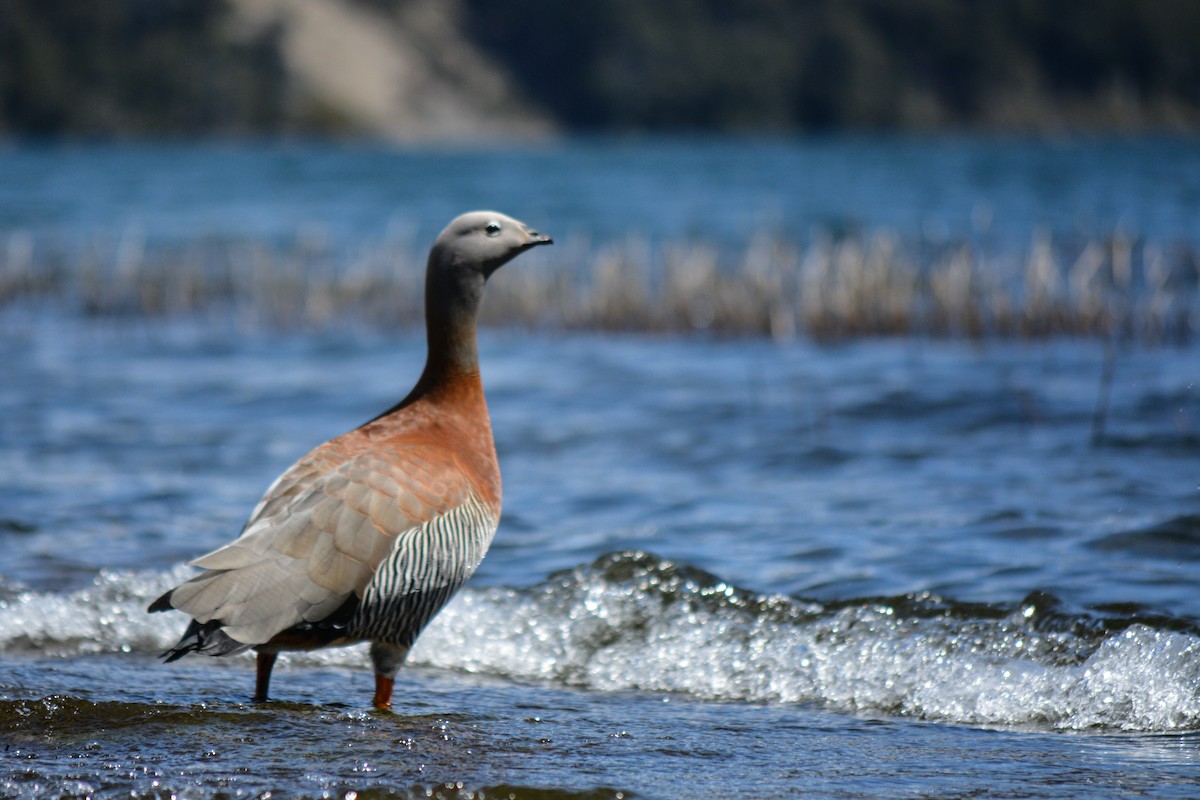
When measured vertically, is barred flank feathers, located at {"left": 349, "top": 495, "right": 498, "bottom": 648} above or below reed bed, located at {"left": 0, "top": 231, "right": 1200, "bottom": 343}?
below

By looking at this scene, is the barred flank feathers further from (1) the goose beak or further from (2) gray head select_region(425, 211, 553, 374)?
(1) the goose beak

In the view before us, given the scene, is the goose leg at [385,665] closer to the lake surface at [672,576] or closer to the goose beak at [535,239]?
the lake surface at [672,576]

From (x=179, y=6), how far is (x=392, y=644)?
121142mm

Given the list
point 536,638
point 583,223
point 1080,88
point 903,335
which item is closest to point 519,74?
point 1080,88

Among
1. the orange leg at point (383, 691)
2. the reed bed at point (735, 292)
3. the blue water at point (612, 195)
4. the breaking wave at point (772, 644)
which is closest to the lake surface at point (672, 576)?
the breaking wave at point (772, 644)

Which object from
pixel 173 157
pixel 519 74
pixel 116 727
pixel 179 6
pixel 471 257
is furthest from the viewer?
pixel 519 74

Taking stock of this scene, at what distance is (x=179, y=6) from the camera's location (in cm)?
11588

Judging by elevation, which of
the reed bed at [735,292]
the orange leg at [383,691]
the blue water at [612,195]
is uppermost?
the blue water at [612,195]

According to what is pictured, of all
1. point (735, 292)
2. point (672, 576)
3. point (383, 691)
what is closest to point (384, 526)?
point (383, 691)

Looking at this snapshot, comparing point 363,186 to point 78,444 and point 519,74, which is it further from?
point 519,74

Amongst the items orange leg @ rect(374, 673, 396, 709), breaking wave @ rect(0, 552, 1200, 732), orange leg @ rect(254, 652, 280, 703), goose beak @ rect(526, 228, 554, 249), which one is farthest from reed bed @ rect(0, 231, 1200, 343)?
orange leg @ rect(254, 652, 280, 703)

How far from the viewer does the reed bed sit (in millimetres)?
14297

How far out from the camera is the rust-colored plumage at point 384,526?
14.5 feet

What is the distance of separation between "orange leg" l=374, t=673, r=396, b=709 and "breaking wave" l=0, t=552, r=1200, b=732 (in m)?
0.89
